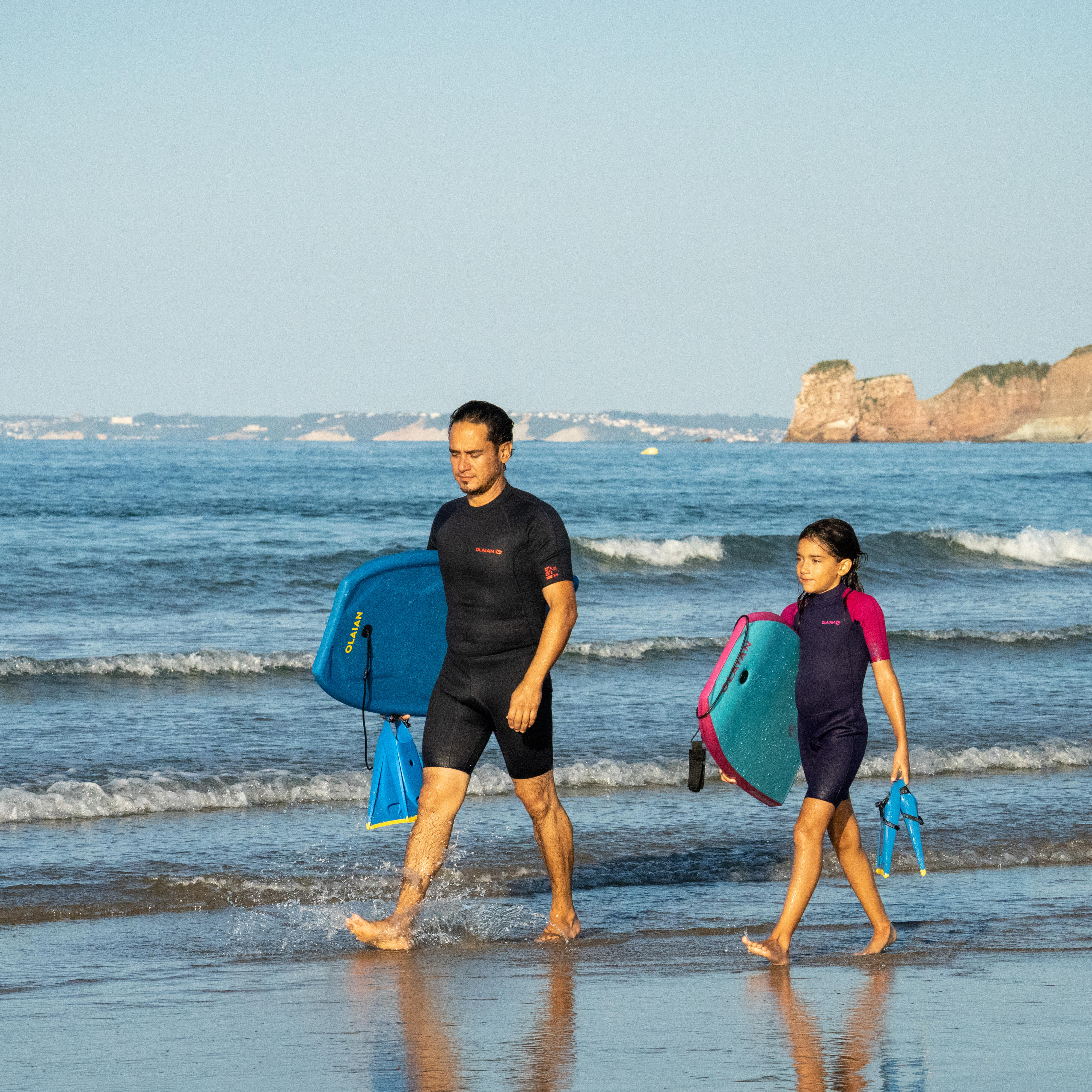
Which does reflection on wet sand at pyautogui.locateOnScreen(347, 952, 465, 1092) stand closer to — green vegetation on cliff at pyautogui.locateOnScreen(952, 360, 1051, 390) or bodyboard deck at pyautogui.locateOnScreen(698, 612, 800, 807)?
bodyboard deck at pyautogui.locateOnScreen(698, 612, 800, 807)

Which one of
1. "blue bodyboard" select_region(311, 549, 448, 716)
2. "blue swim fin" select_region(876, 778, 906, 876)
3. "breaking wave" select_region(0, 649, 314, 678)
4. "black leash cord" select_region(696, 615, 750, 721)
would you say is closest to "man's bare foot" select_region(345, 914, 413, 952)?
"blue bodyboard" select_region(311, 549, 448, 716)

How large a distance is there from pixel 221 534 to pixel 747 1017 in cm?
2230

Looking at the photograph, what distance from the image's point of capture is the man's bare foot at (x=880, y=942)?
15.3 ft

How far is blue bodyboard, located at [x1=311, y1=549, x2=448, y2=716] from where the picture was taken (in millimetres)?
5270

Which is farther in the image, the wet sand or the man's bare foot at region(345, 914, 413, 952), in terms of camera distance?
the man's bare foot at region(345, 914, 413, 952)

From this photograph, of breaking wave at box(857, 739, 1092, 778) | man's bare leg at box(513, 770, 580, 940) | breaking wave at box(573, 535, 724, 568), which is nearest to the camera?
man's bare leg at box(513, 770, 580, 940)

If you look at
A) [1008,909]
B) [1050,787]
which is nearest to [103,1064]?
[1008,909]

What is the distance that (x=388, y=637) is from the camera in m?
5.40

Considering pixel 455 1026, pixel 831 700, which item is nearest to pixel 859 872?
pixel 831 700

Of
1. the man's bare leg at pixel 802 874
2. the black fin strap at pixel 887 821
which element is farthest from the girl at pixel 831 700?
the black fin strap at pixel 887 821

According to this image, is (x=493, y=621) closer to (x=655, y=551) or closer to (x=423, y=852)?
Result: (x=423, y=852)

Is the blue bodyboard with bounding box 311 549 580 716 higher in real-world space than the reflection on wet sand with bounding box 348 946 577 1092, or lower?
higher

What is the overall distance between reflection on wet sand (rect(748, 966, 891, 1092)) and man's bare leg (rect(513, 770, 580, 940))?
853mm

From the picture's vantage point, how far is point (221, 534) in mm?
25062
